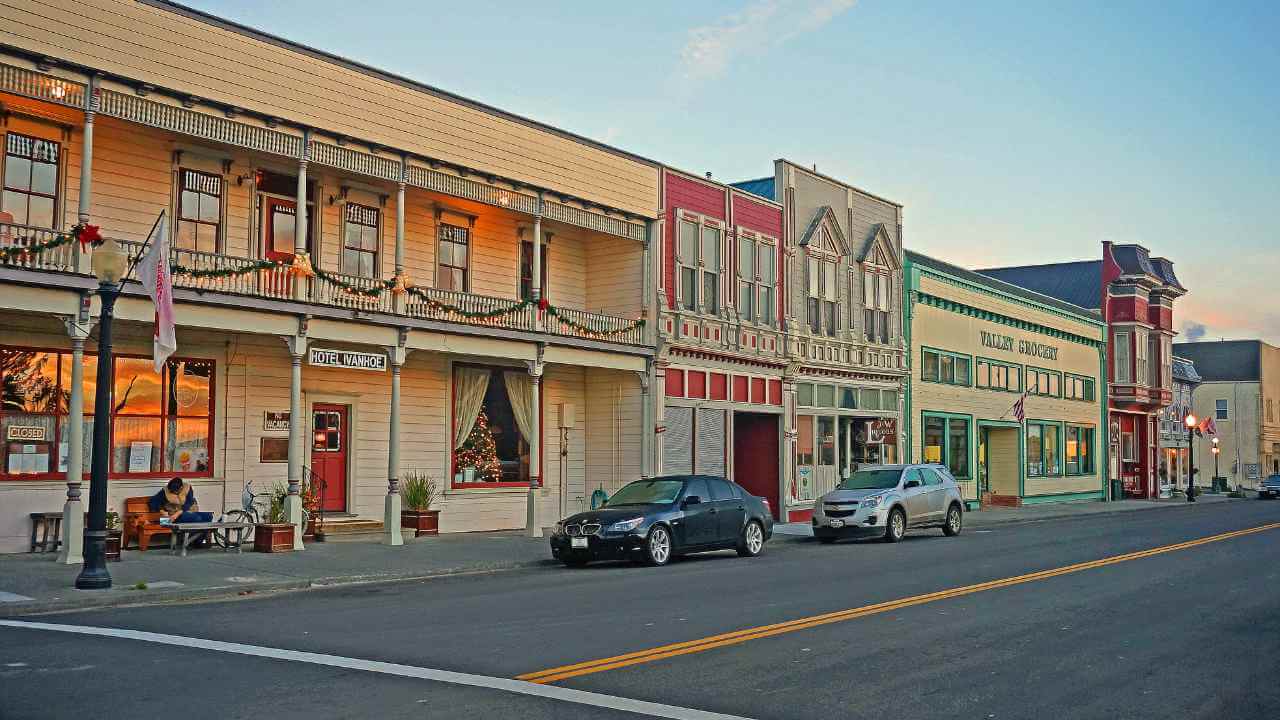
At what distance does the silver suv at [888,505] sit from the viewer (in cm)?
2533

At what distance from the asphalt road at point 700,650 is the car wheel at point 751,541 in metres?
4.44

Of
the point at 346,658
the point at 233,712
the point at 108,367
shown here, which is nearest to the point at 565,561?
the point at 108,367

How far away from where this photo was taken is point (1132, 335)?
191ft

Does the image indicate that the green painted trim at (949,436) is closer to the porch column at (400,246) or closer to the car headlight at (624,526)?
the car headlight at (624,526)

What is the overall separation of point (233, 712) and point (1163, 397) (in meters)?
61.0

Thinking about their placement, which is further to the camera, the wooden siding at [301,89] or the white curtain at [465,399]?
the white curtain at [465,399]

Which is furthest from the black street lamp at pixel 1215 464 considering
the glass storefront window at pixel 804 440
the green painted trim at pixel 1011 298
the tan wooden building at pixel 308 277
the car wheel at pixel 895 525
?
the tan wooden building at pixel 308 277

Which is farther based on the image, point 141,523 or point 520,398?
point 520,398

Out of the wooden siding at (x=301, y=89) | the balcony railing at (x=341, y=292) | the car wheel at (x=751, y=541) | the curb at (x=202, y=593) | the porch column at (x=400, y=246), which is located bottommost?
the curb at (x=202, y=593)

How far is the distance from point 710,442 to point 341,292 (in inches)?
474

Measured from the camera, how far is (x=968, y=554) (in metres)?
21.1

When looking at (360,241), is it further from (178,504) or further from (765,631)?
(765,631)

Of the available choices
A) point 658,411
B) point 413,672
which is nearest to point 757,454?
point 658,411

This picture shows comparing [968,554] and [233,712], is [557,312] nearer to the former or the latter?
[968,554]
